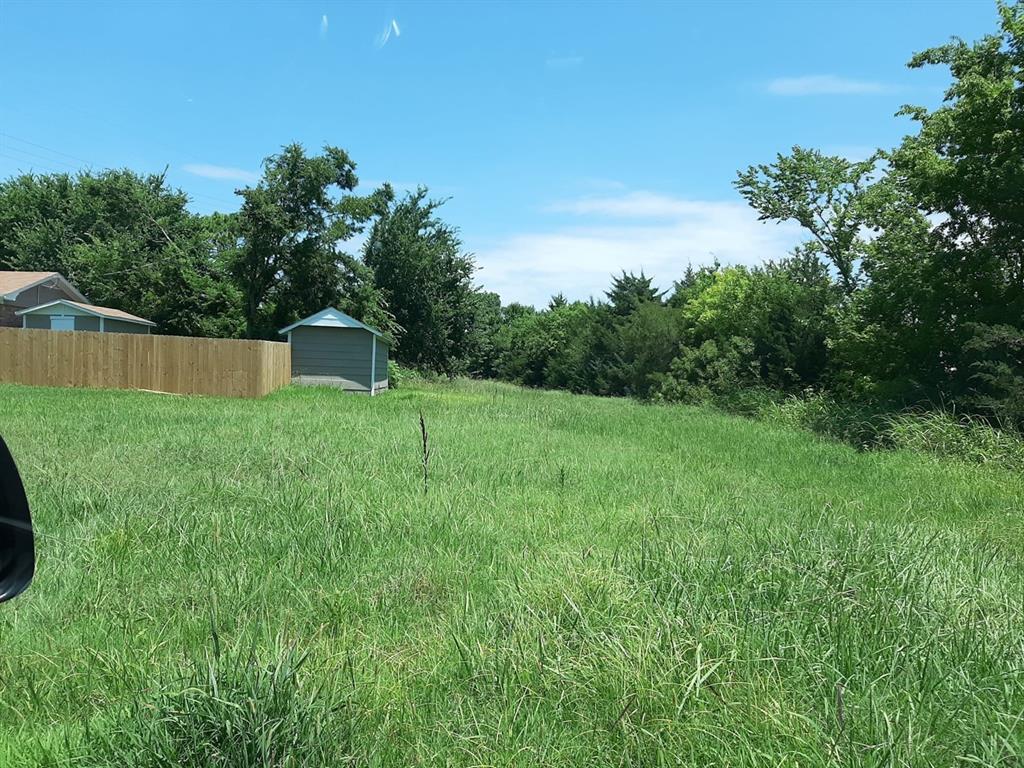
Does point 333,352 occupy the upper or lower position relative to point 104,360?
upper

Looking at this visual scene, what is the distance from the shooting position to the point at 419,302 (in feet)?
115

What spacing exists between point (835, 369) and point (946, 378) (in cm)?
915

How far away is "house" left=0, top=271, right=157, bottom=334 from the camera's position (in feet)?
83.8

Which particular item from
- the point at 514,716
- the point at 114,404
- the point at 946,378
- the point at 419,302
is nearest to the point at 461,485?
the point at 514,716

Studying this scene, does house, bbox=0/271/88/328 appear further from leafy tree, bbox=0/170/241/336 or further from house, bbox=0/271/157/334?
leafy tree, bbox=0/170/241/336

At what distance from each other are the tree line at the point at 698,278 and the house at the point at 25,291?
64.7 inches

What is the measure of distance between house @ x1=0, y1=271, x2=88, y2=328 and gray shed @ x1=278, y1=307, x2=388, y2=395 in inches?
478

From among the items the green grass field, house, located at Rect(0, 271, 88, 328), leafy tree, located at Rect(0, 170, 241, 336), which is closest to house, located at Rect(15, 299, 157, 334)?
house, located at Rect(0, 271, 88, 328)

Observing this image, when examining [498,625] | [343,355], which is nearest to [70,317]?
[343,355]

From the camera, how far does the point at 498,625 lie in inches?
127

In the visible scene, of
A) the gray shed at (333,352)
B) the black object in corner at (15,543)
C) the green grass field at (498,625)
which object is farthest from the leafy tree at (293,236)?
the black object in corner at (15,543)

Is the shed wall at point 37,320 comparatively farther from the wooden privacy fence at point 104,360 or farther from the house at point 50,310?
the wooden privacy fence at point 104,360

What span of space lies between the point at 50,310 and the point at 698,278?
99.1 feet

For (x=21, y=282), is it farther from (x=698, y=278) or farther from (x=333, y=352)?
(x=698, y=278)
